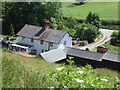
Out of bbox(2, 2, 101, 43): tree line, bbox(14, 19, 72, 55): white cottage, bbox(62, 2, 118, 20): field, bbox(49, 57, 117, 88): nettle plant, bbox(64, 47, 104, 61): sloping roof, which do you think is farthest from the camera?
bbox(62, 2, 118, 20): field

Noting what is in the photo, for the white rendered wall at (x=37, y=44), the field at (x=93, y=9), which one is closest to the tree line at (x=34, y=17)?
the white rendered wall at (x=37, y=44)

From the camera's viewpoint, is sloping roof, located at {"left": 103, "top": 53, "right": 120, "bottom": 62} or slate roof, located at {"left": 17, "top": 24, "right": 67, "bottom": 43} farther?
slate roof, located at {"left": 17, "top": 24, "right": 67, "bottom": 43}

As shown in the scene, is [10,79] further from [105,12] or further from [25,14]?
[105,12]

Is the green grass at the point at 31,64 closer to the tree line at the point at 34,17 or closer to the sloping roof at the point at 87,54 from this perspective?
the sloping roof at the point at 87,54

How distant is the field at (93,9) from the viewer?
7606 centimetres

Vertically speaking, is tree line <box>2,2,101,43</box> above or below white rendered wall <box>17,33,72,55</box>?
above

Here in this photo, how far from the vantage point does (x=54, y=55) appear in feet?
81.0

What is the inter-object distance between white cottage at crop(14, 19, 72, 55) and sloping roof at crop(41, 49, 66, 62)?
4.03 metres

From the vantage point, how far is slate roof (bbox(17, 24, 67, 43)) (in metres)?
30.6

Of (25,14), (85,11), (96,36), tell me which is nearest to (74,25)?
(96,36)

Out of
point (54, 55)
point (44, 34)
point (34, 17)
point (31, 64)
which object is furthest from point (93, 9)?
point (31, 64)

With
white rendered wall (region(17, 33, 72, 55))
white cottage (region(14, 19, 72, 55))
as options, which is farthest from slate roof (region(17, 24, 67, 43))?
white rendered wall (region(17, 33, 72, 55))

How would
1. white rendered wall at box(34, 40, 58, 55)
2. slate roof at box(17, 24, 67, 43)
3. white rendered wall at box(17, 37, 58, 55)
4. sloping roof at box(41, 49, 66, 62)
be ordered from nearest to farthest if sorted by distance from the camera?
sloping roof at box(41, 49, 66, 62) → slate roof at box(17, 24, 67, 43) → white rendered wall at box(17, 37, 58, 55) → white rendered wall at box(34, 40, 58, 55)

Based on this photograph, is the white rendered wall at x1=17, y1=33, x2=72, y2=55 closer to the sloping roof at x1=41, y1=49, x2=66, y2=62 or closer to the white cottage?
the white cottage
